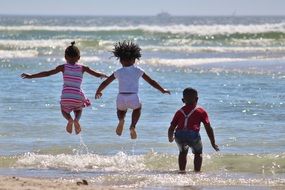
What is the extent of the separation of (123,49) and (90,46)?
3523 cm

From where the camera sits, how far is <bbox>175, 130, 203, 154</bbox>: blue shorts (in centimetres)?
922

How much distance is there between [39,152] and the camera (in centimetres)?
1063

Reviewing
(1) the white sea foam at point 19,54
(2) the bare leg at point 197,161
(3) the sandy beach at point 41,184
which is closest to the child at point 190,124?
(2) the bare leg at point 197,161

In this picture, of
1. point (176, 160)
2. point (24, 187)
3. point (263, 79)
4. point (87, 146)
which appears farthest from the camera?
point (263, 79)

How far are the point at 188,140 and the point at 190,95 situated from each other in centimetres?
54

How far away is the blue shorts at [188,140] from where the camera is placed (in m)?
9.22

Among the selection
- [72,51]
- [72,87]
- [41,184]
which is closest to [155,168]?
[72,87]

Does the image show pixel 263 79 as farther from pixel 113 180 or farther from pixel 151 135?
pixel 113 180

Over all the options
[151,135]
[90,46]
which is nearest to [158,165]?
[151,135]

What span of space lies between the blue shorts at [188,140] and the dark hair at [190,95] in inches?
14.5

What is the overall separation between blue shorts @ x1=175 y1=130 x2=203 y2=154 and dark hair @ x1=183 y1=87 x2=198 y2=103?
369mm

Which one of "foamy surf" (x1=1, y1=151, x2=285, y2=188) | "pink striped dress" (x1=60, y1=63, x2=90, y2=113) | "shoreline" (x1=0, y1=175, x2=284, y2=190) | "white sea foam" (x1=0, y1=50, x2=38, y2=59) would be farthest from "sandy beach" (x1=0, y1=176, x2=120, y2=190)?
"white sea foam" (x1=0, y1=50, x2=38, y2=59)

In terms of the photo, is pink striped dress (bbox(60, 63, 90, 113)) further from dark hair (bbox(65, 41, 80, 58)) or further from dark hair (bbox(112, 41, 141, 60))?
dark hair (bbox(112, 41, 141, 60))

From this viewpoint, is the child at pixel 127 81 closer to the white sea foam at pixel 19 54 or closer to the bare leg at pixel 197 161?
the bare leg at pixel 197 161
